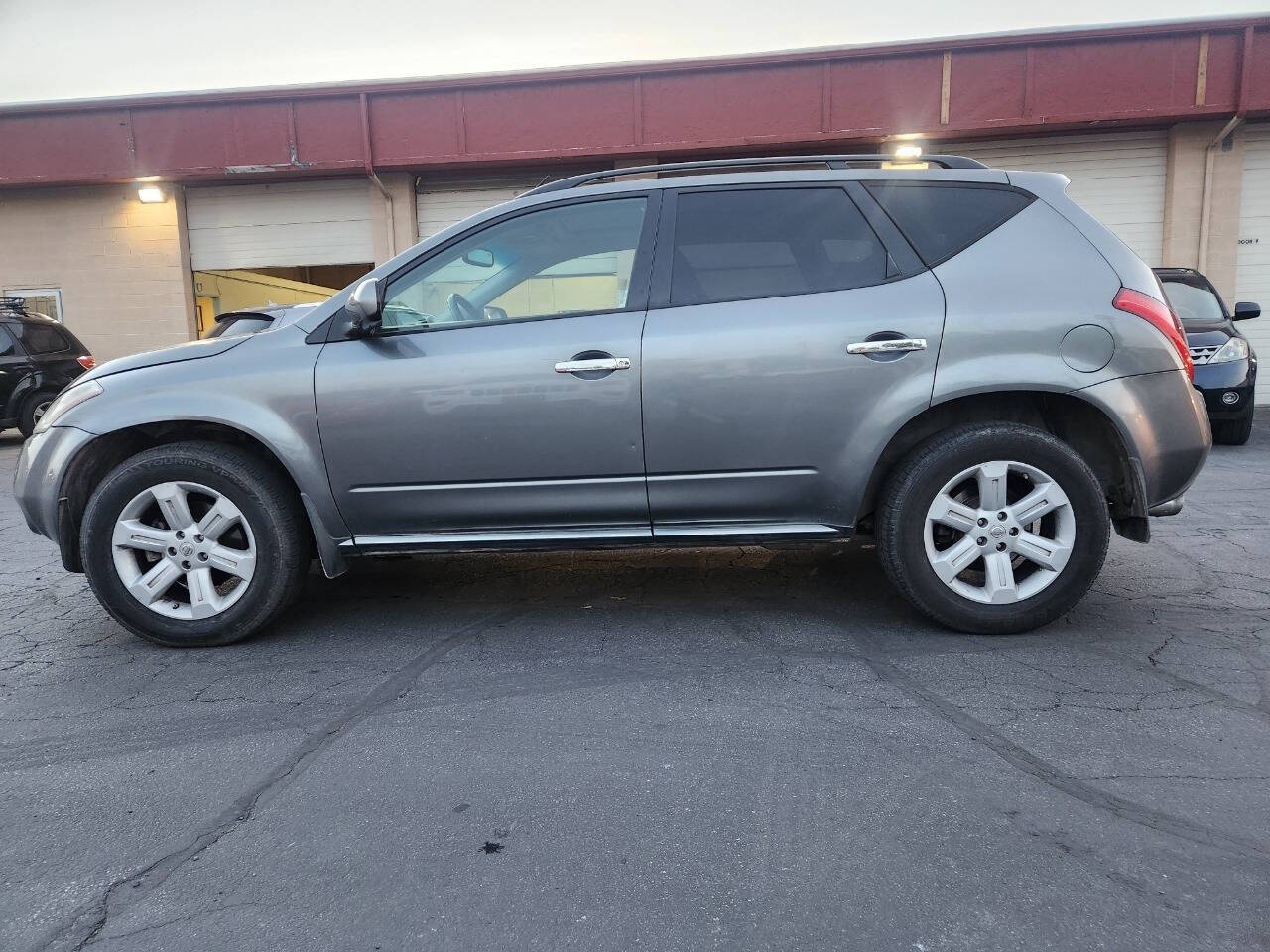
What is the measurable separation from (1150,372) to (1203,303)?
22.7 feet

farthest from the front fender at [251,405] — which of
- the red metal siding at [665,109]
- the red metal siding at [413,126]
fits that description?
the red metal siding at [413,126]

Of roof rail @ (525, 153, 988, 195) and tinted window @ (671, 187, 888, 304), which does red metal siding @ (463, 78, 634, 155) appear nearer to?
roof rail @ (525, 153, 988, 195)

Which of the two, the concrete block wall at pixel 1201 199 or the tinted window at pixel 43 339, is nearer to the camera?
the tinted window at pixel 43 339

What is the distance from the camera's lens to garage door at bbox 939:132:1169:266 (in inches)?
527

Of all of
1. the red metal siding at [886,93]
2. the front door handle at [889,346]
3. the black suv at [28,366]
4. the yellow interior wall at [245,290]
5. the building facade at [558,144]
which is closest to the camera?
the front door handle at [889,346]

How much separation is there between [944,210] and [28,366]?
11.7 metres

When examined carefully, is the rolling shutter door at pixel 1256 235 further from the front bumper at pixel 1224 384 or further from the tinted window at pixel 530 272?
the tinted window at pixel 530 272

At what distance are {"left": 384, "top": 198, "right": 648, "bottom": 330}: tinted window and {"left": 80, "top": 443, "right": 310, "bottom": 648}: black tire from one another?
0.83 metres

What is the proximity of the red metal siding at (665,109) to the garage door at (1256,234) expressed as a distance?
1.05m

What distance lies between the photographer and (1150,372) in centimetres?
333

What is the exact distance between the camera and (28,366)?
11.1 m

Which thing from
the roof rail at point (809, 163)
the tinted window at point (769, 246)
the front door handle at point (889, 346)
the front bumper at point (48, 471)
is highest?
the roof rail at point (809, 163)

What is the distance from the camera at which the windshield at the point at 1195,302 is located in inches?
345

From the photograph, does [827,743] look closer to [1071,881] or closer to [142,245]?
[1071,881]
